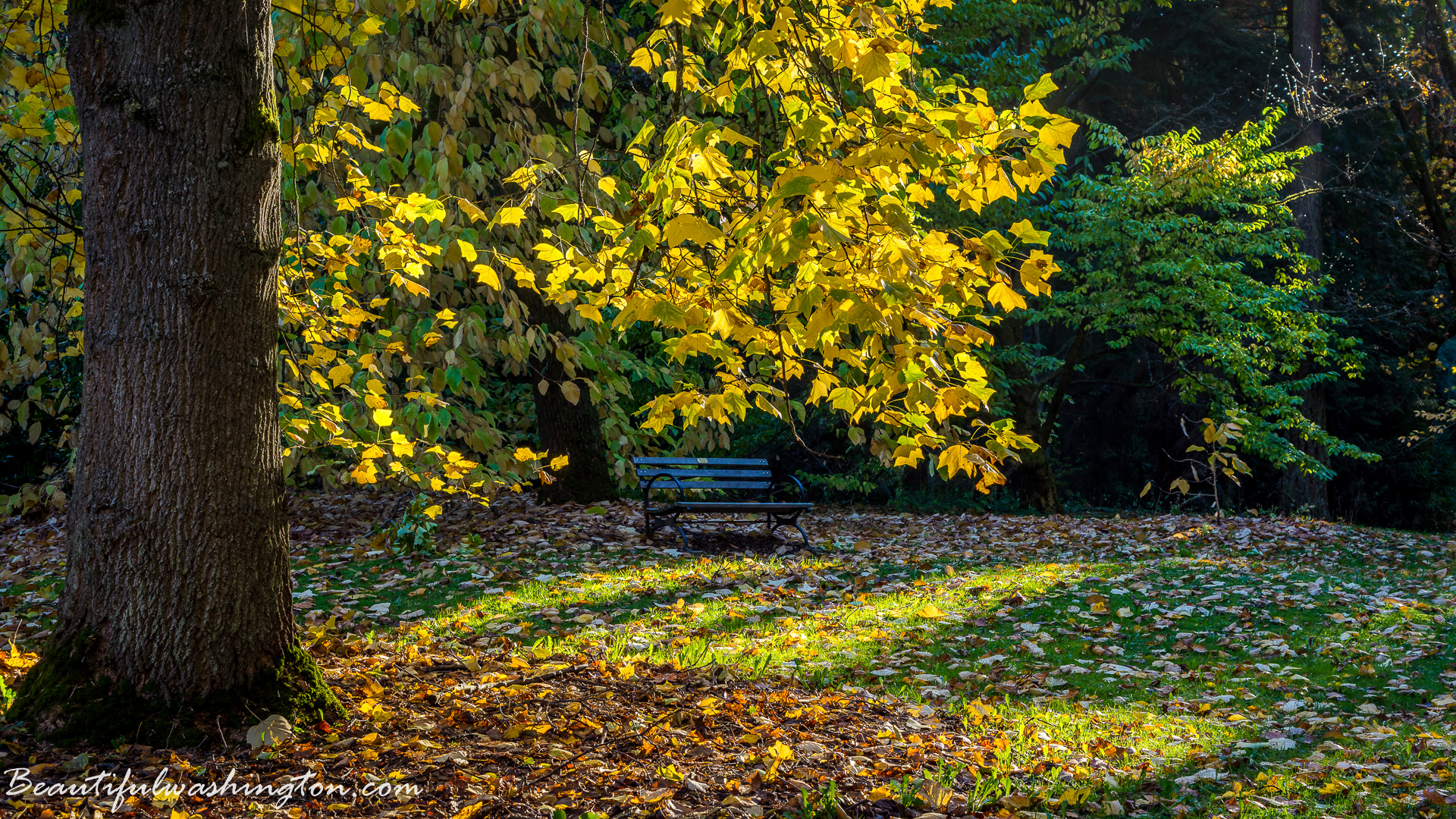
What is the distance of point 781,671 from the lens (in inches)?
174

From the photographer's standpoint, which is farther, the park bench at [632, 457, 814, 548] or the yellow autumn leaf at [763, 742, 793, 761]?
the park bench at [632, 457, 814, 548]

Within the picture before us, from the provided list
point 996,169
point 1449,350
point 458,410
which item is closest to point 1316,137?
point 1449,350

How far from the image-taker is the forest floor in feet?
9.26

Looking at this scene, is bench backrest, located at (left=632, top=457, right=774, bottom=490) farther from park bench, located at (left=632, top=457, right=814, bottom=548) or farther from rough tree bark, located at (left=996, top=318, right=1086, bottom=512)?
rough tree bark, located at (left=996, top=318, right=1086, bottom=512)

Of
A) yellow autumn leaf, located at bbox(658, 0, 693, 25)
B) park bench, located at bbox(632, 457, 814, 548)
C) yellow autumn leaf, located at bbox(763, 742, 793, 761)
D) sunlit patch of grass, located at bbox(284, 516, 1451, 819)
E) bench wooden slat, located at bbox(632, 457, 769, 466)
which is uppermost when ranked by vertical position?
yellow autumn leaf, located at bbox(658, 0, 693, 25)

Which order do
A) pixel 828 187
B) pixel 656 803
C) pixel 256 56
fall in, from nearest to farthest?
1. pixel 828 187
2. pixel 656 803
3. pixel 256 56

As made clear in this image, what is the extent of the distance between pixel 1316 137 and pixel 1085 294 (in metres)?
5.92

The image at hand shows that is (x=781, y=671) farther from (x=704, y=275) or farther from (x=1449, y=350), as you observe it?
(x=1449, y=350)

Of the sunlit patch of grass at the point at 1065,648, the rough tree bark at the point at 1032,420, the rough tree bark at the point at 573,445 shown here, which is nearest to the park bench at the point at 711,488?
the sunlit patch of grass at the point at 1065,648

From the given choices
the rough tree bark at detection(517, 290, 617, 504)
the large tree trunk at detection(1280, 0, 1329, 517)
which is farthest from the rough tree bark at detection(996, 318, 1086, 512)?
the rough tree bark at detection(517, 290, 617, 504)

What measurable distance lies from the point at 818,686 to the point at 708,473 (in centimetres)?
483

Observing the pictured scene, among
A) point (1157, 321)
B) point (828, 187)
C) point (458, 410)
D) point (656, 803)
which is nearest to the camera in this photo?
point (828, 187)

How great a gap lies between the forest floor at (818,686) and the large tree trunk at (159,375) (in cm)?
24

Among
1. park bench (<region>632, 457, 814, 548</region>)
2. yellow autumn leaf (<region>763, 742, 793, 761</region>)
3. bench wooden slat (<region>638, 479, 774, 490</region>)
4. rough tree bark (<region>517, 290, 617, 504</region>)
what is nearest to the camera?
yellow autumn leaf (<region>763, 742, 793, 761</region>)
